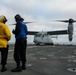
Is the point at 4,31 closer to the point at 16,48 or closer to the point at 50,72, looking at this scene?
the point at 16,48

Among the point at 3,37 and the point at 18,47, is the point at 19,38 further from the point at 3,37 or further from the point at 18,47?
the point at 3,37

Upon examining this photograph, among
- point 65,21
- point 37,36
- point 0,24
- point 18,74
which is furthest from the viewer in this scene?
point 37,36

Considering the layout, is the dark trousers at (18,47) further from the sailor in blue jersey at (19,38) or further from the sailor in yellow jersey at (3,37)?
the sailor in yellow jersey at (3,37)

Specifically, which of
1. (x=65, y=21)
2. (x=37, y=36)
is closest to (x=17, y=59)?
(x=65, y=21)

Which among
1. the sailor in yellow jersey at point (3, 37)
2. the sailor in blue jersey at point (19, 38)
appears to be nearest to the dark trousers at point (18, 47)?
the sailor in blue jersey at point (19, 38)

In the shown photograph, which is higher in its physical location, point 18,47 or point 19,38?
point 19,38

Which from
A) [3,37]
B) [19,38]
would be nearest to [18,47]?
[19,38]

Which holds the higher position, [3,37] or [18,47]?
[3,37]

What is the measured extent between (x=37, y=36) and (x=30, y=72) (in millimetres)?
52640

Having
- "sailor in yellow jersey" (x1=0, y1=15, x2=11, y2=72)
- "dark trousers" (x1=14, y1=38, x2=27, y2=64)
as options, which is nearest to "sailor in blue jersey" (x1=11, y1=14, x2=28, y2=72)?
"dark trousers" (x1=14, y1=38, x2=27, y2=64)

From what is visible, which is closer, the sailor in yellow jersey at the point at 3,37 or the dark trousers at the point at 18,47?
the sailor in yellow jersey at the point at 3,37

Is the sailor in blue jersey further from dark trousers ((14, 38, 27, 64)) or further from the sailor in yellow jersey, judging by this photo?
the sailor in yellow jersey

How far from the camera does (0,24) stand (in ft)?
28.4

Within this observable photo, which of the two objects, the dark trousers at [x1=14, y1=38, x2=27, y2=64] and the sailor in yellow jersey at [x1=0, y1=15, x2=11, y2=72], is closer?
the sailor in yellow jersey at [x1=0, y1=15, x2=11, y2=72]
